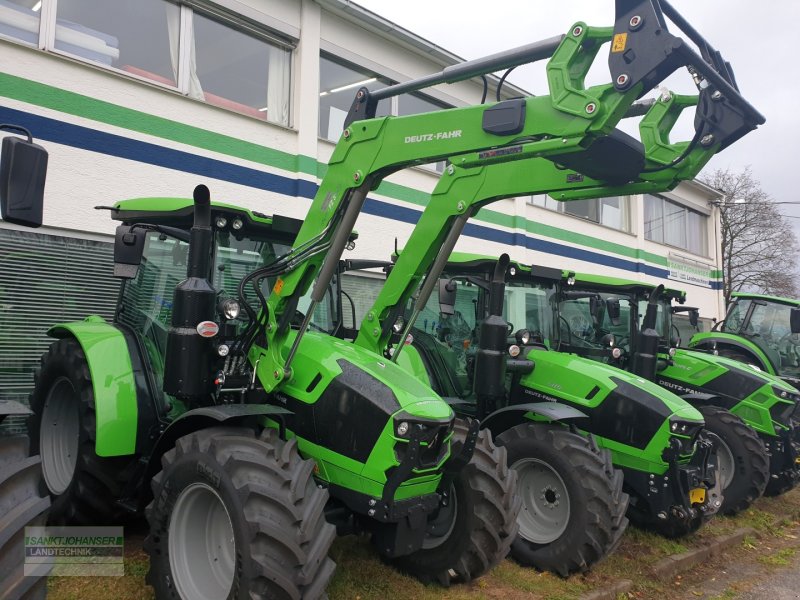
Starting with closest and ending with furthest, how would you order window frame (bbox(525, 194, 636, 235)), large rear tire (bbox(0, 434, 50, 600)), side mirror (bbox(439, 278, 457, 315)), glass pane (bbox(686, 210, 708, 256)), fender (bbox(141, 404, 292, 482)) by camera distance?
large rear tire (bbox(0, 434, 50, 600)) → fender (bbox(141, 404, 292, 482)) → side mirror (bbox(439, 278, 457, 315)) → window frame (bbox(525, 194, 636, 235)) → glass pane (bbox(686, 210, 708, 256))

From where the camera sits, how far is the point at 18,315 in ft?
21.3

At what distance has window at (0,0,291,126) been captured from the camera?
6992 millimetres

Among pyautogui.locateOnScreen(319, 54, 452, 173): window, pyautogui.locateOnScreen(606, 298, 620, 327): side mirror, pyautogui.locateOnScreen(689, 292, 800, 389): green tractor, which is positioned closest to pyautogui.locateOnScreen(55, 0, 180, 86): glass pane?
pyautogui.locateOnScreen(319, 54, 452, 173): window

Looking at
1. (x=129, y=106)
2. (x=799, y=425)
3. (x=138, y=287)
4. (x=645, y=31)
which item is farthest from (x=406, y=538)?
(x=799, y=425)

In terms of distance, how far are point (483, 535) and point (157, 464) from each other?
208 centimetres

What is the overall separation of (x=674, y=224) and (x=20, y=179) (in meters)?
19.5

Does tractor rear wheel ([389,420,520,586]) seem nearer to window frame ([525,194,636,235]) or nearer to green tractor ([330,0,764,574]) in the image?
green tractor ([330,0,764,574])

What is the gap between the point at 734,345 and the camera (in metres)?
11.0

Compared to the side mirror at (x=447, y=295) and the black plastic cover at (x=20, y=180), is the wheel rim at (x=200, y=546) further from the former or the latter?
the side mirror at (x=447, y=295)

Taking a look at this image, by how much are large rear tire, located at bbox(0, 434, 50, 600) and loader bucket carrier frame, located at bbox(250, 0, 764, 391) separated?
1.42 meters

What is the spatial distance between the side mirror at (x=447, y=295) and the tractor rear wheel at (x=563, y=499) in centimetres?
120

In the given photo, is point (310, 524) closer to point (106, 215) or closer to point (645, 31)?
point (645, 31)

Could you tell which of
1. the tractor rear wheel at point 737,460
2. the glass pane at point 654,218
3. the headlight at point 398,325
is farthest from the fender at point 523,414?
the glass pane at point 654,218

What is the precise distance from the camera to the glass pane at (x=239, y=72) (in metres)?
8.39
